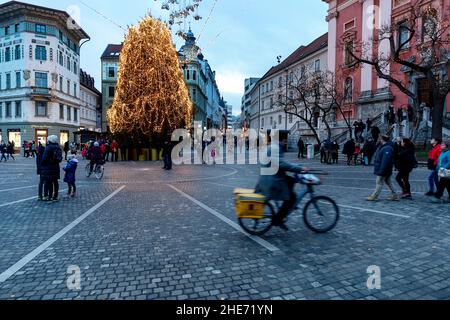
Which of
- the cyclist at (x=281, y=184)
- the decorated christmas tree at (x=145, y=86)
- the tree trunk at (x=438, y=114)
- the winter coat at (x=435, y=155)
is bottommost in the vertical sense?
the cyclist at (x=281, y=184)

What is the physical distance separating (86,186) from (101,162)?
8.36 ft

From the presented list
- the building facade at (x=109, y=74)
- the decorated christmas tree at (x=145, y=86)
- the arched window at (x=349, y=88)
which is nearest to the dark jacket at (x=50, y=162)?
the decorated christmas tree at (x=145, y=86)

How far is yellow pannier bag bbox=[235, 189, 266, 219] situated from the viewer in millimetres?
5566

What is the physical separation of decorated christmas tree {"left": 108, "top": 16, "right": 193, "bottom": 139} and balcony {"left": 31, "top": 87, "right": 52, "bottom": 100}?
70.7 ft

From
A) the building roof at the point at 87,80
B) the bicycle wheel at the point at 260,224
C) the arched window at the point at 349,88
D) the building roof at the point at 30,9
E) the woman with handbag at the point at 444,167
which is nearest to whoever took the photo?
the bicycle wheel at the point at 260,224

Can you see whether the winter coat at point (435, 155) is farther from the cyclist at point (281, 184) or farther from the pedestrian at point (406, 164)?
the cyclist at point (281, 184)

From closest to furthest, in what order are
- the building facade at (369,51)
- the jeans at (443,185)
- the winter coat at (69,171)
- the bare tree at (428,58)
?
the jeans at (443,185), the winter coat at (69,171), the bare tree at (428,58), the building facade at (369,51)

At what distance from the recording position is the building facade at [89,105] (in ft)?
192

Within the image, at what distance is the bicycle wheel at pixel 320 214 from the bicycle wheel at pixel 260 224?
0.74 m

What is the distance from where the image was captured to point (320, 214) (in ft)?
20.1

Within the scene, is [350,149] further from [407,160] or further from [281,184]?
[281,184]

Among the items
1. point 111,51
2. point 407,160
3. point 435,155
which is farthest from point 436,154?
point 111,51

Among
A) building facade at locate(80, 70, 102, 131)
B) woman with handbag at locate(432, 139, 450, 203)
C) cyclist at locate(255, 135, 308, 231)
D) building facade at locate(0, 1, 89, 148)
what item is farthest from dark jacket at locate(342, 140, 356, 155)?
building facade at locate(80, 70, 102, 131)

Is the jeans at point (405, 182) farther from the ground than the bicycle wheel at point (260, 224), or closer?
farther from the ground
